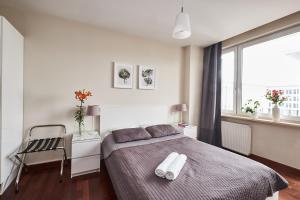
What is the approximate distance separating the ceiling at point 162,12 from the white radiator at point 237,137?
1.83m

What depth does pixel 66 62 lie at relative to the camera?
2438 millimetres

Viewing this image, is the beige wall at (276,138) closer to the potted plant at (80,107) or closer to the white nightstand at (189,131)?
the white nightstand at (189,131)

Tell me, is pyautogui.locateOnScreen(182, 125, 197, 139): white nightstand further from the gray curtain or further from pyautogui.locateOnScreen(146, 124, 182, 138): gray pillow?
the gray curtain

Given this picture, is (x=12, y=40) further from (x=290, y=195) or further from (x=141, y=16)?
(x=290, y=195)

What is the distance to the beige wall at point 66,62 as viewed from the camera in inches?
88.0

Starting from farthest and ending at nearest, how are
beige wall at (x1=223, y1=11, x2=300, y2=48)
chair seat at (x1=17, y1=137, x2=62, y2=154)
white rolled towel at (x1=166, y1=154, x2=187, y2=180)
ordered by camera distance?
beige wall at (x1=223, y1=11, x2=300, y2=48) → chair seat at (x1=17, y1=137, x2=62, y2=154) → white rolled towel at (x1=166, y1=154, x2=187, y2=180)

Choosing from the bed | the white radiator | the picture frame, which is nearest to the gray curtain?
the white radiator

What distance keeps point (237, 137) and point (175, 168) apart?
2191 mm

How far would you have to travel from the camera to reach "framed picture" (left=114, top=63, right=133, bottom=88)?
2.79m

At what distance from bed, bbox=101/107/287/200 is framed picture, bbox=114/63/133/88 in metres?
1.23

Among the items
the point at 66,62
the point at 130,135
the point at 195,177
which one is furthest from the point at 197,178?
the point at 66,62

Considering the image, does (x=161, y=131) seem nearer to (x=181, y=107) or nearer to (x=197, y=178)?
(x=181, y=107)

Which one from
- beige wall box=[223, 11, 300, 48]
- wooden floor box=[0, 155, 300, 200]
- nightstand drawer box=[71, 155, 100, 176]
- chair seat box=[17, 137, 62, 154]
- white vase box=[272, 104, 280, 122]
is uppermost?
beige wall box=[223, 11, 300, 48]

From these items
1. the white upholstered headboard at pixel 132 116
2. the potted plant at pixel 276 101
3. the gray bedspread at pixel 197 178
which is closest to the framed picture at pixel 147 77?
the white upholstered headboard at pixel 132 116
